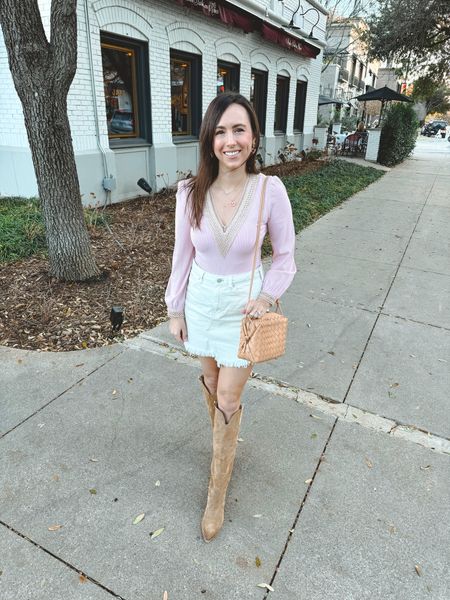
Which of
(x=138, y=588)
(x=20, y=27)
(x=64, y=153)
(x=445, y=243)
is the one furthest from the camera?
(x=445, y=243)

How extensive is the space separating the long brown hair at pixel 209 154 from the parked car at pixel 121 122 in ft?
23.1

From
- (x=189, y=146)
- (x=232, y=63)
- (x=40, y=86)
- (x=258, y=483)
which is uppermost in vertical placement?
(x=232, y=63)

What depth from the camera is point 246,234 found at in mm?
1727

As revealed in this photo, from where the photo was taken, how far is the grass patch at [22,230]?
503cm

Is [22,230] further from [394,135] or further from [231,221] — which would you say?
[394,135]

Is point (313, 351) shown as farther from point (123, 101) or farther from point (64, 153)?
point (123, 101)

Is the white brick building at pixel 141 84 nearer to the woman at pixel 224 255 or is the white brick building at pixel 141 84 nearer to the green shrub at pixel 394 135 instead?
the green shrub at pixel 394 135

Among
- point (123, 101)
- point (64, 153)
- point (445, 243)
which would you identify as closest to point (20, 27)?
point (64, 153)

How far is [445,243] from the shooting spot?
6586 mm

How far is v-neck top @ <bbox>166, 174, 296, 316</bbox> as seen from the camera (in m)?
1.73

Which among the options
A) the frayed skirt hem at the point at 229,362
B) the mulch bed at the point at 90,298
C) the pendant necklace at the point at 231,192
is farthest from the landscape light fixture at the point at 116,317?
the pendant necklace at the point at 231,192

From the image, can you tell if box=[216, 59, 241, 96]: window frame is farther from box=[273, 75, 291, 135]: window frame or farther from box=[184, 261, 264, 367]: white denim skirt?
box=[184, 261, 264, 367]: white denim skirt

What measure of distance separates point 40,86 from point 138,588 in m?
3.73

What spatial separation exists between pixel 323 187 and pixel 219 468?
357 inches
